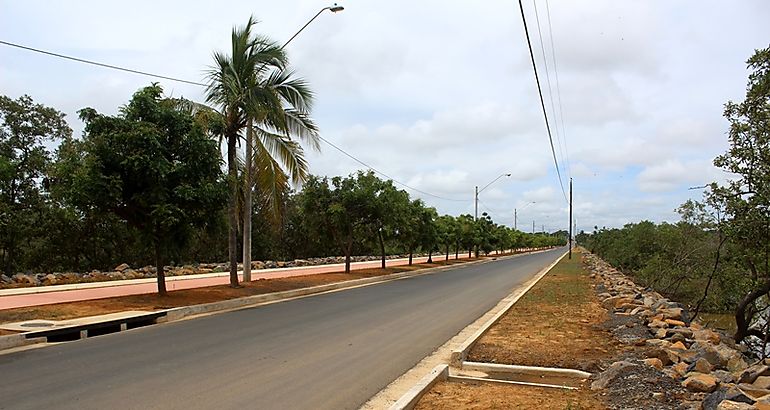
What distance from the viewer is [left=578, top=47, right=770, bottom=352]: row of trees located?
10.6 m

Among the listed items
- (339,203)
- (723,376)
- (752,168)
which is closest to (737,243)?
(752,168)

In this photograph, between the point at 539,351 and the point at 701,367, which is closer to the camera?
the point at 701,367

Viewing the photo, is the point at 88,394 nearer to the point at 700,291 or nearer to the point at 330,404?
the point at 330,404

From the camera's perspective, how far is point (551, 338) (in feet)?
33.9

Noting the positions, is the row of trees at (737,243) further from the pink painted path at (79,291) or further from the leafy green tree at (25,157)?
the leafy green tree at (25,157)

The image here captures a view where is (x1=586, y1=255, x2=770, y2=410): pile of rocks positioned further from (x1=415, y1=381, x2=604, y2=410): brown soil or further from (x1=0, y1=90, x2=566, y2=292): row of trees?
(x1=0, y1=90, x2=566, y2=292): row of trees

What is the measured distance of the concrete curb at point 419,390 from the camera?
5.88 m

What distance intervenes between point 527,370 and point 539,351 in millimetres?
1364

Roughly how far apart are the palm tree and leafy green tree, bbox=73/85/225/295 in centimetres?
234

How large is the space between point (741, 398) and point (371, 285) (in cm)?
1905

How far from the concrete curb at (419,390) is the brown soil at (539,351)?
8 cm

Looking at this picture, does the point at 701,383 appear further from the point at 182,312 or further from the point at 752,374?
the point at 182,312

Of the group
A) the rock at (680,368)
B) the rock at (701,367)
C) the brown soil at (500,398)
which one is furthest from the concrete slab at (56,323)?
the rock at (701,367)

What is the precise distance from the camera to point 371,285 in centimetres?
2411
